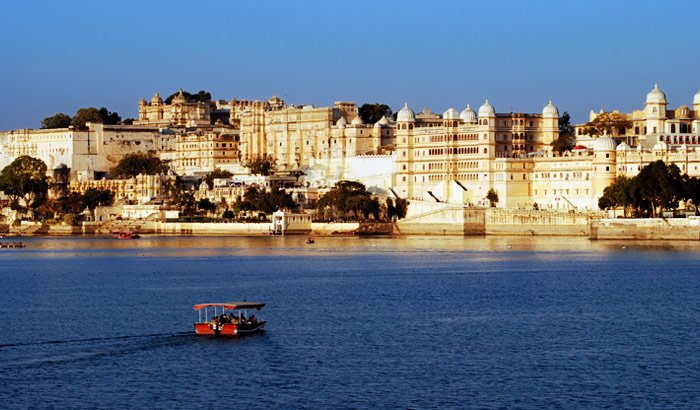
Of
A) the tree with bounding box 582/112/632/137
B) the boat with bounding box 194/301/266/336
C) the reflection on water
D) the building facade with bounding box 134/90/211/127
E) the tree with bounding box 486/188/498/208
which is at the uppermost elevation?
the building facade with bounding box 134/90/211/127

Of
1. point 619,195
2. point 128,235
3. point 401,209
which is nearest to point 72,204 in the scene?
point 128,235

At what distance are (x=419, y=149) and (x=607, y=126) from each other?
14.0 m

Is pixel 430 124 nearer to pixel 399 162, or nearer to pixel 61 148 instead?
pixel 399 162

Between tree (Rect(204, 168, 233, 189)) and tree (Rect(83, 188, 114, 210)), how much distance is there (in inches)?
298

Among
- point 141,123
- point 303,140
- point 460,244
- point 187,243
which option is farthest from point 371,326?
point 141,123

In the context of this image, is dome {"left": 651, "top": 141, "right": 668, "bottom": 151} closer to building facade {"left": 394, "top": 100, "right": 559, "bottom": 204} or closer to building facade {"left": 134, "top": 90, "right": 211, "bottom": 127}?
building facade {"left": 394, "top": 100, "right": 559, "bottom": 204}

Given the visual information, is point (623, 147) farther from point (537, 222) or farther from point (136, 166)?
point (136, 166)

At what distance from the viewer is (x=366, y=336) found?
34.9m

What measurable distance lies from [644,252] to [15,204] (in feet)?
209

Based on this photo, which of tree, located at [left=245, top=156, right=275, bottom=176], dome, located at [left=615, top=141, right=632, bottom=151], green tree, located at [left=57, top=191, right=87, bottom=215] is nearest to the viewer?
dome, located at [left=615, top=141, right=632, bottom=151]

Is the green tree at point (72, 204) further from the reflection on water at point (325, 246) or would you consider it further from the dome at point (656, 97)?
the dome at point (656, 97)

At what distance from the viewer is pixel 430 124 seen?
10356 centimetres

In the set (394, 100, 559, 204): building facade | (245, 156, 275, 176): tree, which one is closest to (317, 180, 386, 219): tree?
(394, 100, 559, 204): building facade

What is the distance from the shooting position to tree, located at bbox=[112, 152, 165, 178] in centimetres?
11719
